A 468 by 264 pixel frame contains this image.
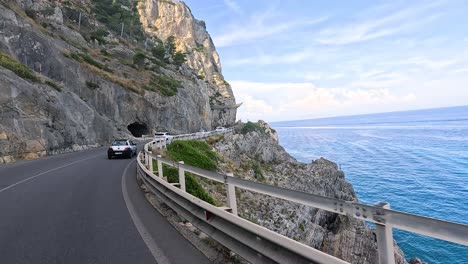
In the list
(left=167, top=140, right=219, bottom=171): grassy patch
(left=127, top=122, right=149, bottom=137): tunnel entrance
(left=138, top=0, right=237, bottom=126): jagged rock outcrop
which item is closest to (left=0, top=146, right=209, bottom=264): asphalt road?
(left=167, top=140, right=219, bottom=171): grassy patch

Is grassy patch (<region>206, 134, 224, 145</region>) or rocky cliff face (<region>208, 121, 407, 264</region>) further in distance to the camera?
grassy patch (<region>206, 134, 224, 145</region>)

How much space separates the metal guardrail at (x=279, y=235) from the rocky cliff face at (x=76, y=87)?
2292 centimetres

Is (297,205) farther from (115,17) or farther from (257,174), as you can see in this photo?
(115,17)

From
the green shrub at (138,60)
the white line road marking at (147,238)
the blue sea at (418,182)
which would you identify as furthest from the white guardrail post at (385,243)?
the green shrub at (138,60)

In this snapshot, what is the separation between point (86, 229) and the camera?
700 cm

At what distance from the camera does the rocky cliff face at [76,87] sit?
91.1 ft

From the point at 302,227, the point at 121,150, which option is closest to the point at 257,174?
the point at 302,227

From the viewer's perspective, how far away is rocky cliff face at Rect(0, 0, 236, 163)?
27.8 metres

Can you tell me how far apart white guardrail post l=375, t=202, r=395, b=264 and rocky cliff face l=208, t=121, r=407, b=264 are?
1197 cm

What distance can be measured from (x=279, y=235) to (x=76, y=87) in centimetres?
4970

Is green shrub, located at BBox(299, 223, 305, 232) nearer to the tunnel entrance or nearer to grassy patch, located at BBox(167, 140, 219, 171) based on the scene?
grassy patch, located at BBox(167, 140, 219, 171)

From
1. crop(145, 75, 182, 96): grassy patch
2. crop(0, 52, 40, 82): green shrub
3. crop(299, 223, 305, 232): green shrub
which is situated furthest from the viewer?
crop(145, 75, 182, 96): grassy patch

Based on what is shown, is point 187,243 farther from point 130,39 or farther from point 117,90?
point 130,39

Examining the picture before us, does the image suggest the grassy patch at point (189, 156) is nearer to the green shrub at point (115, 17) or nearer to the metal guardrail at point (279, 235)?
the metal guardrail at point (279, 235)
